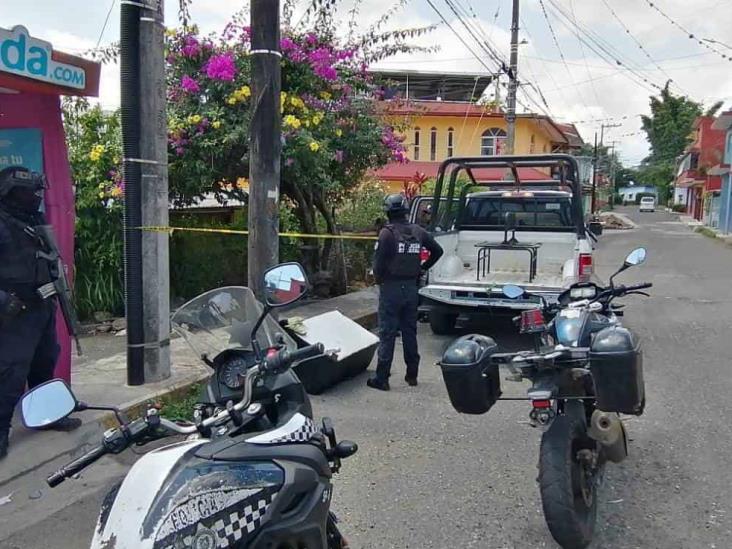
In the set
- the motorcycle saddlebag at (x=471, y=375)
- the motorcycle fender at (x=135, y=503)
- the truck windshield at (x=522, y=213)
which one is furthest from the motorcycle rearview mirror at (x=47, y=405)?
the truck windshield at (x=522, y=213)

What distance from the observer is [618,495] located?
3.90 metres

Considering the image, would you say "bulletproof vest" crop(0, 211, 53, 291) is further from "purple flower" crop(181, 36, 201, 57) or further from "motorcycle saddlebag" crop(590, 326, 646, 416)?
Answer: "purple flower" crop(181, 36, 201, 57)

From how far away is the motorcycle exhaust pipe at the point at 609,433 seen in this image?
3.60 meters

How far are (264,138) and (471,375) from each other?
3.26 meters

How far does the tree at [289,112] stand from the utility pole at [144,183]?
9.04 feet

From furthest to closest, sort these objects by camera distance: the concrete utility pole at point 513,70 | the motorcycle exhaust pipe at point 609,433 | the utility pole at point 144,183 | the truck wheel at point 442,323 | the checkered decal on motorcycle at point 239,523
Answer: the concrete utility pole at point 513,70, the truck wheel at point 442,323, the utility pole at point 144,183, the motorcycle exhaust pipe at point 609,433, the checkered decal on motorcycle at point 239,523

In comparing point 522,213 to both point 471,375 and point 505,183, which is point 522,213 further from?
point 471,375

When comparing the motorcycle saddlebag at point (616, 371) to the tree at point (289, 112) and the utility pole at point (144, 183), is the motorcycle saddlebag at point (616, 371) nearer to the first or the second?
the utility pole at point (144, 183)

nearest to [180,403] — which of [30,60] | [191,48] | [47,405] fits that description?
[30,60]

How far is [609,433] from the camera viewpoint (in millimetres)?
3689

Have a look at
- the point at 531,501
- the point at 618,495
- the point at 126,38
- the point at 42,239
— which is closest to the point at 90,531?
the point at 42,239

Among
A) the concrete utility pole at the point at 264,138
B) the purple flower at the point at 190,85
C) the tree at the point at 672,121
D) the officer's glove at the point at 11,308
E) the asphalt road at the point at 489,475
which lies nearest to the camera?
the asphalt road at the point at 489,475

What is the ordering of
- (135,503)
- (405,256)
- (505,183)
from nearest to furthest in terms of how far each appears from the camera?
(135,503)
(405,256)
(505,183)

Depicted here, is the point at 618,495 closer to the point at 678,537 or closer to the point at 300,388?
the point at 678,537
